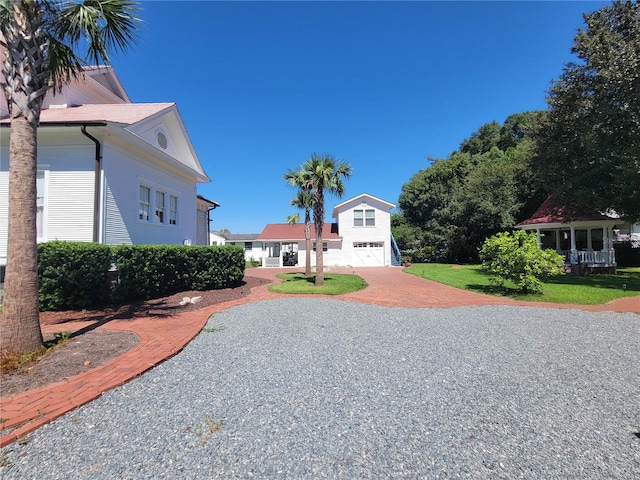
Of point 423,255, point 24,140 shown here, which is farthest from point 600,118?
point 423,255

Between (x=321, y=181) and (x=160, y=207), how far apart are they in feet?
21.9

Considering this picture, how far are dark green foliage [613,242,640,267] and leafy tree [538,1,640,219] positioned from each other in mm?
11408

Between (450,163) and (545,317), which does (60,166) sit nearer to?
(545,317)

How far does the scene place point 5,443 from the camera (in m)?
2.47

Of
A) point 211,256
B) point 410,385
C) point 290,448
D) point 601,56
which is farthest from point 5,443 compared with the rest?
point 601,56

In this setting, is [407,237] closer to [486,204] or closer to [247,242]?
[486,204]

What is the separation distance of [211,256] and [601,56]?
717 inches

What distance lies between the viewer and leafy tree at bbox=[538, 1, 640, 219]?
12.2 m

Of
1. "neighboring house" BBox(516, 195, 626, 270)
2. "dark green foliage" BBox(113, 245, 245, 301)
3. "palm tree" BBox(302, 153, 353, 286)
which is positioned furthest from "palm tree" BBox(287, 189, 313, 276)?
"neighboring house" BBox(516, 195, 626, 270)

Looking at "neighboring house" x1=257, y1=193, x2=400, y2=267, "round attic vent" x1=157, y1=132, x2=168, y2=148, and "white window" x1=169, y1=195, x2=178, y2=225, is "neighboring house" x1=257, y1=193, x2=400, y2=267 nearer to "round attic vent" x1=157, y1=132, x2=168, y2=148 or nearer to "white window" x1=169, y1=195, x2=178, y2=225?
"white window" x1=169, y1=195, x2=178, y2=225

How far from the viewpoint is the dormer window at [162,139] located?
40.3ft

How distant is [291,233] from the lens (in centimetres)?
3069

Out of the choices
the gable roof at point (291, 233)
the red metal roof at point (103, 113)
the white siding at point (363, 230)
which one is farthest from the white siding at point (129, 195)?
the white siding at point (363, 230)

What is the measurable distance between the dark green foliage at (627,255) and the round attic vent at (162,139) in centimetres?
3221
